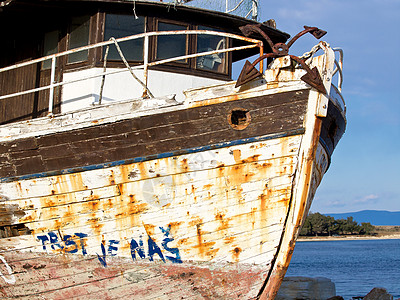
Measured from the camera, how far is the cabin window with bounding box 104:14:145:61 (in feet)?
20.9

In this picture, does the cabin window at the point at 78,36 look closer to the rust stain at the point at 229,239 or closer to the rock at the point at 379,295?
the rust stain at the point at 229,239

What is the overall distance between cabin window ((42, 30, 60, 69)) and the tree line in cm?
6657

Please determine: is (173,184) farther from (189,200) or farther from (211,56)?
(211,56)

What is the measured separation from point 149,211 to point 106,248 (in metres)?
0.68

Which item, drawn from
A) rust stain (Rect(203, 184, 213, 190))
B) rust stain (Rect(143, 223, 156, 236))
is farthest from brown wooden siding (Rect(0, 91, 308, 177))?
rust stain (Rect(143, 223, 156, 236))

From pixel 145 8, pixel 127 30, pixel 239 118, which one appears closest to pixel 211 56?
pixel 145 8

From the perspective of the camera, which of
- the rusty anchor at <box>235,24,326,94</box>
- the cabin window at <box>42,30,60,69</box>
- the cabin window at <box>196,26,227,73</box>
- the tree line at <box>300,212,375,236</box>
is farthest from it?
the tree line at <box>300,212,375,236</box>

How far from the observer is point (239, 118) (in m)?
5.05

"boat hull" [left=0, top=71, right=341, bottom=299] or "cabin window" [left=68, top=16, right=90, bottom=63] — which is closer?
"boat hull" [left=0, top=71, right=341, bottom=299]

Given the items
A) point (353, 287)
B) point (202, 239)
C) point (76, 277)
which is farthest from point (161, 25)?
point (353, 287)

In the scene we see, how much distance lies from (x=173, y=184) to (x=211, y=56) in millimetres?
2567

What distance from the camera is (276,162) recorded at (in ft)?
16.5

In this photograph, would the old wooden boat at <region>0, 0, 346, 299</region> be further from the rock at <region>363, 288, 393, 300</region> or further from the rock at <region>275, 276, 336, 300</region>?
the rock at <region>363, 288, 393, 300</region>

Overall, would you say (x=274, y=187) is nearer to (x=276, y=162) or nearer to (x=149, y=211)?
(x=276, y=162)
